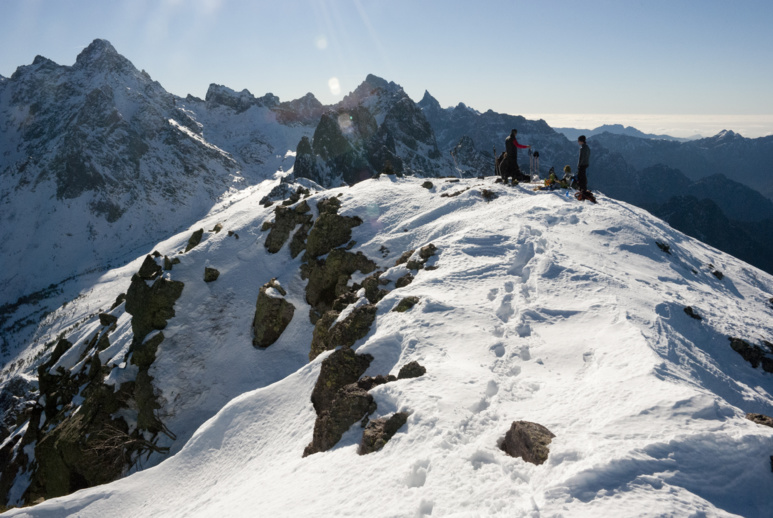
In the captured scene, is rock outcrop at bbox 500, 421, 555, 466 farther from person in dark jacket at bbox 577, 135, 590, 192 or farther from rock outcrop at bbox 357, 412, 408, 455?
person in dark jacket at bbox 577, 135, 590, 192

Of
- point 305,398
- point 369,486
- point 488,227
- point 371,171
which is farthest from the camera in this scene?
point 371,171

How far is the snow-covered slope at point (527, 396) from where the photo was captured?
5.86 metres

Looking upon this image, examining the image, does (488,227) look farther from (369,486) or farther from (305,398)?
(369,486)

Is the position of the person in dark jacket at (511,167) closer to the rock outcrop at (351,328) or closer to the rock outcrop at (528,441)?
the rock outcrop at (351,328)

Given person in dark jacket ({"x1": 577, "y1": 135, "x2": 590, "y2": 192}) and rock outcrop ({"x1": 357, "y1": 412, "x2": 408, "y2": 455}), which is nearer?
rock outcrop ({"x1": 357, "y1": 412, "x2": 408, "y2": 455})

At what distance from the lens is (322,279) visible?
96.9 feet

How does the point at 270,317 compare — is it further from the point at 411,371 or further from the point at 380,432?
the point at 380,432

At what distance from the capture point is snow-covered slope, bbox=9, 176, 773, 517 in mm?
5863

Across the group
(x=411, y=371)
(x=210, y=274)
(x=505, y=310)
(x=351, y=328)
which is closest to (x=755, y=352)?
(x=505, y=310)

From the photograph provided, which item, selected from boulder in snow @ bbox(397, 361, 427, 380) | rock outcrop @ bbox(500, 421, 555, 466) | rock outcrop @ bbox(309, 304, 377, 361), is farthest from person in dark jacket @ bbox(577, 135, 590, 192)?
rock outcrop @ bbox(500, 421, 555, 466)

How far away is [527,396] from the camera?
9117 millimetres

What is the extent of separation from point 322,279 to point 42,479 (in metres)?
26.9

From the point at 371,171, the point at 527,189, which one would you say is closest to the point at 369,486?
the point at 527,189

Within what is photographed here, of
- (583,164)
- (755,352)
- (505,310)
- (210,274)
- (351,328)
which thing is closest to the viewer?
(755,352)
